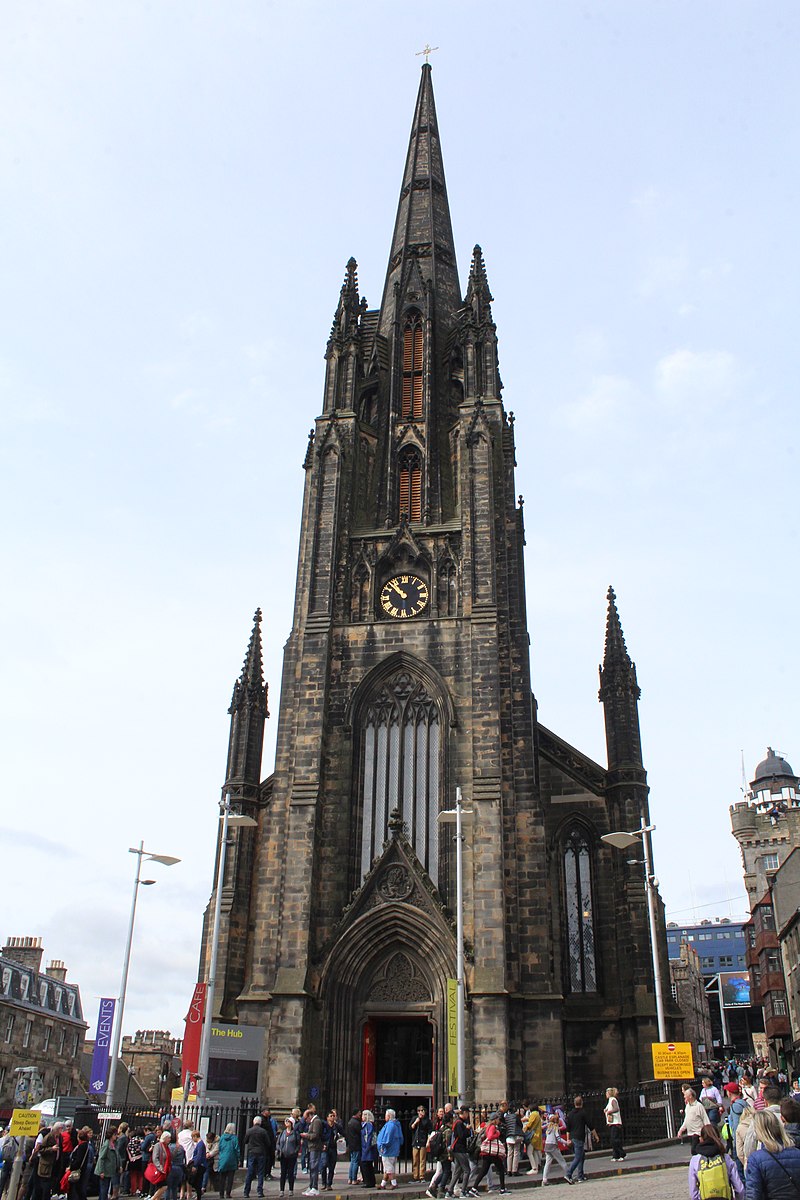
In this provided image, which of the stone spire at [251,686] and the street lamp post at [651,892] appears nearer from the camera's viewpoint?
the street lamp post at [651,892]

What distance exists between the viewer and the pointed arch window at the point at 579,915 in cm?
3272

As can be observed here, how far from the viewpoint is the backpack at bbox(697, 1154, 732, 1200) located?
26.6 ft

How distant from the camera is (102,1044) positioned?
2470cm

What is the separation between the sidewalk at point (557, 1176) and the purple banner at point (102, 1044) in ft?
15.3

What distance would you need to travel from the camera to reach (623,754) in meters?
34.5

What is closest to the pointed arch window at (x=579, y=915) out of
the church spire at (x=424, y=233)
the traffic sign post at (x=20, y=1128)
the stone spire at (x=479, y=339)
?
the stone spire at (x=479, y=339)

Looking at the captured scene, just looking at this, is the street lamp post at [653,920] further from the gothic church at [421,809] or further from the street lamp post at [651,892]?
the gothic church at [421,809]

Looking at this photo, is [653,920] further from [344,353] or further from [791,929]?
[791,929]

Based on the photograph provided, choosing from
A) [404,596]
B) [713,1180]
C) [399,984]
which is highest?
[404,596]

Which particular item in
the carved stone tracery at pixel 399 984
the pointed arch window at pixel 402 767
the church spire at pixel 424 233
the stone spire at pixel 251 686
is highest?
the church spire at pixel 424 233

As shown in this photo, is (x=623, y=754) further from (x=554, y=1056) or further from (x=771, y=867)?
(x=771, y=867)

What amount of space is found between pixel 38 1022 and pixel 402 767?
29889 mm

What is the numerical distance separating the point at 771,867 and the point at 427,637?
2392 inches

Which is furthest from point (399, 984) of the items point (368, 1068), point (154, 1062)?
point (154, 1062)
